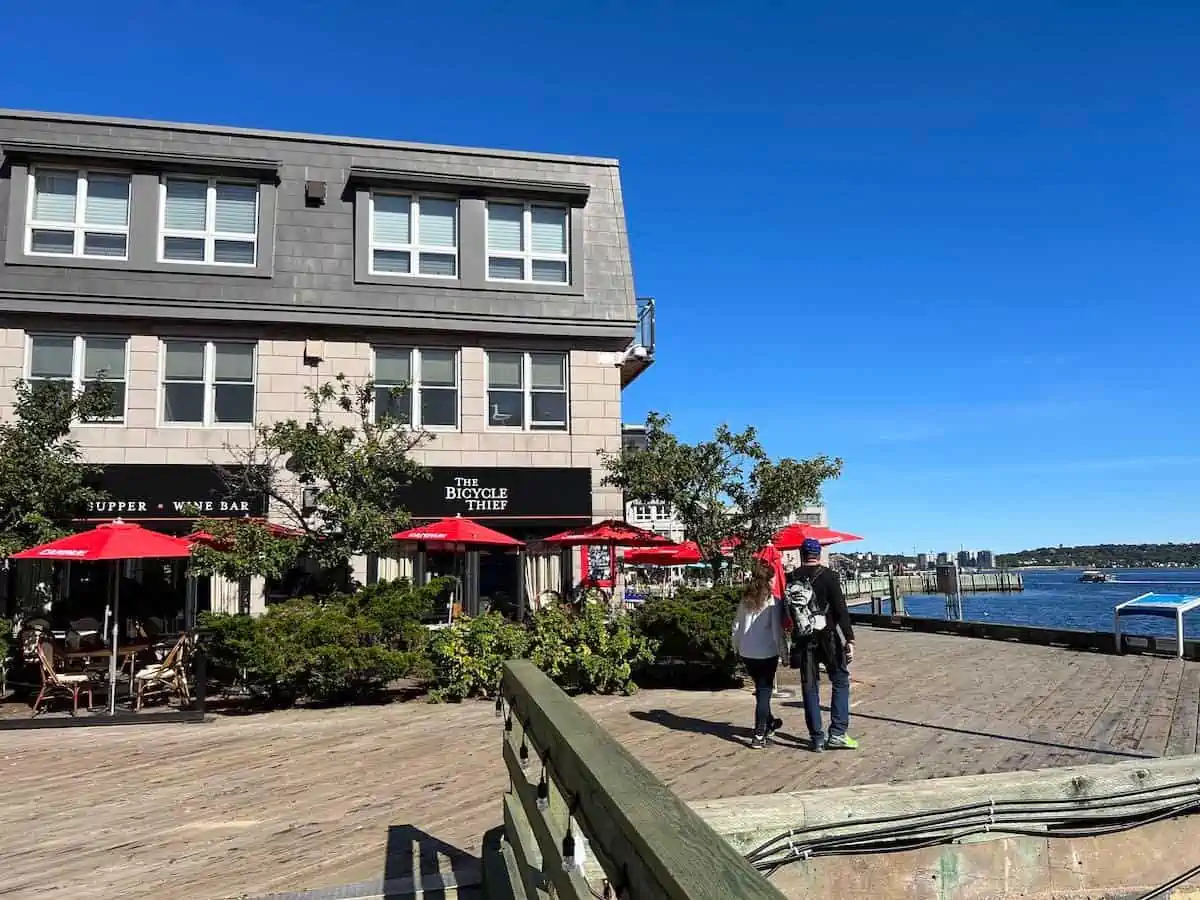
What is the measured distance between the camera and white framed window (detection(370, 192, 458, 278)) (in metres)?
18.4

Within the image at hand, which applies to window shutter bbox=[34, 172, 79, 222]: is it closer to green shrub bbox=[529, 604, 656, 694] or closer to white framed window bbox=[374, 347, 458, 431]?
white framed window bbox=[374, 347, 458, 431]

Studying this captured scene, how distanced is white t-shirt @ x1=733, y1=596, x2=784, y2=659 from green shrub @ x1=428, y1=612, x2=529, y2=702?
134 inches

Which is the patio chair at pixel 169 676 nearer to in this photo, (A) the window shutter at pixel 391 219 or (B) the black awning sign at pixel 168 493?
(B) the black awning sign at pixel 168 493

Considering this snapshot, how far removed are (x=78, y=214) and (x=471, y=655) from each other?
12.4m

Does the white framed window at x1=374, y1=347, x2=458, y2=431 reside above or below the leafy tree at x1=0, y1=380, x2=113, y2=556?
above

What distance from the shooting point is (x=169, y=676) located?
11438 mm

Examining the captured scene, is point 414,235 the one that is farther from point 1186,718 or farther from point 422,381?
point 1186,718

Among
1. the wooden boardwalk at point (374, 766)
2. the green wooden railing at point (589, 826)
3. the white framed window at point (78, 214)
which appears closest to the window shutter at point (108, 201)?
the white framed window at point (78, 214)

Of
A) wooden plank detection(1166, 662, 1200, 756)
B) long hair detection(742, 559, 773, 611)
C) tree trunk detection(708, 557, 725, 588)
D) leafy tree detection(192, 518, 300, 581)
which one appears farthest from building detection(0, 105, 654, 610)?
wooden plank detection(1166, 662, 1200, 756)

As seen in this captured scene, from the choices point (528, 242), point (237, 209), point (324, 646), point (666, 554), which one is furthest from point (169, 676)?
point (528, 242)

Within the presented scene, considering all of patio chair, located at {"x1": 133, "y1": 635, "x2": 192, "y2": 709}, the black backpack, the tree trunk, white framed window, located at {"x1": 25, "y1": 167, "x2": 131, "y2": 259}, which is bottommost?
patio chair, located at {"x1": 133, "y1": 635, "x2": 192, "y2": 709}

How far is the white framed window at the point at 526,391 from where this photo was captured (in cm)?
1883

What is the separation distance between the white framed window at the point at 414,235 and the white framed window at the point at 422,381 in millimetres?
1616

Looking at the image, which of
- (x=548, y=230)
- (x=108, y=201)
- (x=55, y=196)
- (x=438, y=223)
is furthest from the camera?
(x=548, y=230)
